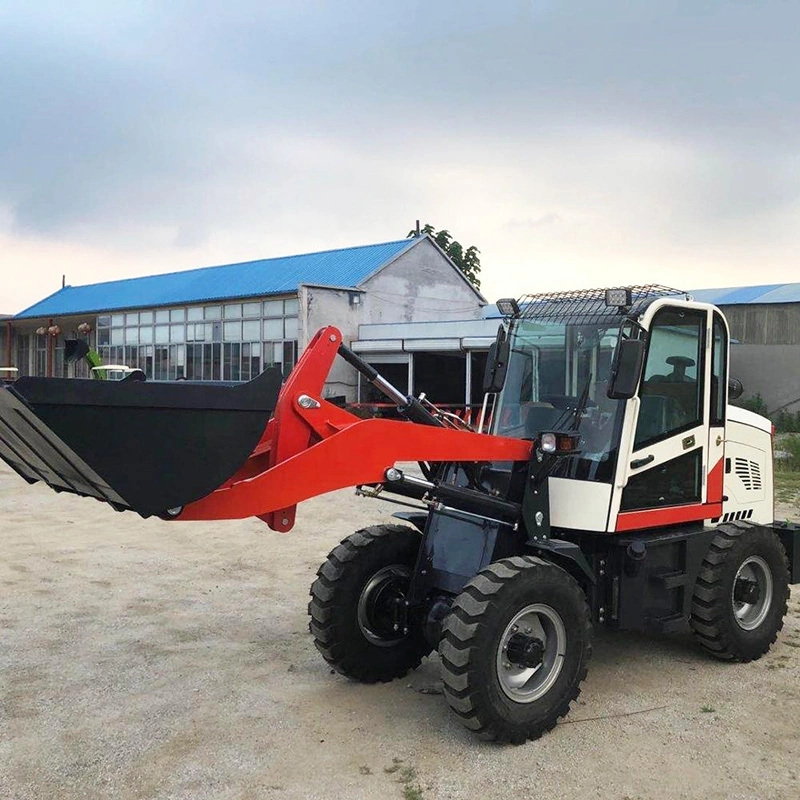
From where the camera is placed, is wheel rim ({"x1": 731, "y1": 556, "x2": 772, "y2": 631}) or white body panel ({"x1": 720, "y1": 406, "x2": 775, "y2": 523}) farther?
white body panel ({"x1": 720, "y1": 406, "x2": 775, "y2": 523})

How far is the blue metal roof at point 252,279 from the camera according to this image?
3084cm

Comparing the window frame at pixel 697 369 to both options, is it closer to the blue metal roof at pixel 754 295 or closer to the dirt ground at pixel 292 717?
the dirt ground at pixel 292 717

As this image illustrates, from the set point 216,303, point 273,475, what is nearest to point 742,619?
point 273,475

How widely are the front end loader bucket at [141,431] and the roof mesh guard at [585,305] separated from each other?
247 cm

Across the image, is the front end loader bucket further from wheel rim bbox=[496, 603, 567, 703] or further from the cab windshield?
the cab windshield

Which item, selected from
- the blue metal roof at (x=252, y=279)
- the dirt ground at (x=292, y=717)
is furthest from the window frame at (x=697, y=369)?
the blue metal roof at (x=252, y=279)

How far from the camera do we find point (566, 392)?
562 centimetres

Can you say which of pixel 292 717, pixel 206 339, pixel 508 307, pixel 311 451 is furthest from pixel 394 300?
pixel 311 451

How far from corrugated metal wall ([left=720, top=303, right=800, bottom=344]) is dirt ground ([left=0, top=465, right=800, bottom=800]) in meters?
25.6

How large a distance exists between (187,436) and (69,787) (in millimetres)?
1823

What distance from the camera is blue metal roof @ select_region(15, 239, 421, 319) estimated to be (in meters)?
30.8

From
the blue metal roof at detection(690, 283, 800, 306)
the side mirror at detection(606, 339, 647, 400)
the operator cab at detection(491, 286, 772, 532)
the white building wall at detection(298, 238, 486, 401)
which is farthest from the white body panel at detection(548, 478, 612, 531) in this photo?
the blue metal roof at detection(690, 283, 800, 306)

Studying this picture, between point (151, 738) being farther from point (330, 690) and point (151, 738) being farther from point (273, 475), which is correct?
point (273, 475)

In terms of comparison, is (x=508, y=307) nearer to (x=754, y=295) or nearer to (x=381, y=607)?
(x=381, y=607)
